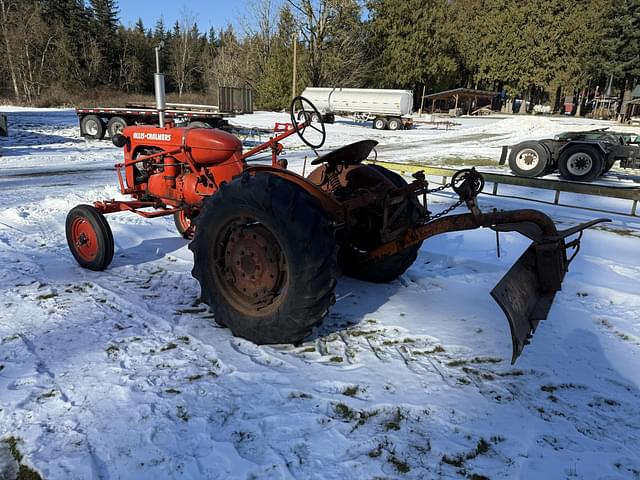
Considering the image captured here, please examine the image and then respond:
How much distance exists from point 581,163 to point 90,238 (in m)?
10.6

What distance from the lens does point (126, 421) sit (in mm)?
2344

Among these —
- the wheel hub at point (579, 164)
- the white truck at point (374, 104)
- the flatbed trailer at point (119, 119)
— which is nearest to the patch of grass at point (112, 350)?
the wheel hub at point (579, 164)

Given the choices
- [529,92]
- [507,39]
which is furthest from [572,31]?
[529,92]

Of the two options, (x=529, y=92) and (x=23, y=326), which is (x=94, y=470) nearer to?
(x=23, y=326)

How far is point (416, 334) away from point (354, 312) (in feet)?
1.82

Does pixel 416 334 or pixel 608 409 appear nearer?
pixel 608 409

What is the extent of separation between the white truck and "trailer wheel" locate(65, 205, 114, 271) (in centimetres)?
2572

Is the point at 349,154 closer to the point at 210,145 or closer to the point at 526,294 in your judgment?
the point at 210,145

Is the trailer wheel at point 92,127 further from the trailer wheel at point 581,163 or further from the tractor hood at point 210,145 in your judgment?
the trailer wheel at point 581,163

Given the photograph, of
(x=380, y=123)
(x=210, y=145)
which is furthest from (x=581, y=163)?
(x=380, y=123)

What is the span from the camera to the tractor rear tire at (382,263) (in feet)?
12.5

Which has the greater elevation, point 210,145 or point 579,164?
point 210,145

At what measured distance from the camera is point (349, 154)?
3.78m

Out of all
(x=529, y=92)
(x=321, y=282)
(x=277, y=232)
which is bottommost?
(x=321, y=282)
